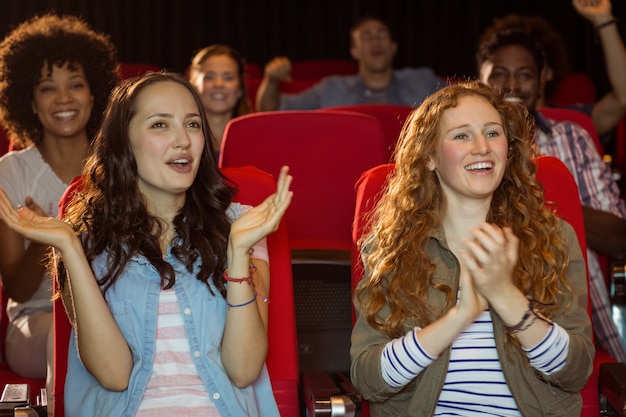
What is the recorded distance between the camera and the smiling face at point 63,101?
289 centimetres

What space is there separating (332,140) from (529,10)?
3.20 m

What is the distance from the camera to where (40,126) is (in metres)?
2.99

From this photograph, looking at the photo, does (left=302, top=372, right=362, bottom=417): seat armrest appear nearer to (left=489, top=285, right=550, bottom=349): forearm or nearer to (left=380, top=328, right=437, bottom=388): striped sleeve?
(left=380, top=328, right=437, bottom=388): striped sleeve

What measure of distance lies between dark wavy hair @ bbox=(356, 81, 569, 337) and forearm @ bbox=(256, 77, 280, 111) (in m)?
2.26

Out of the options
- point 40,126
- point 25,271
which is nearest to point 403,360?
point 25,271

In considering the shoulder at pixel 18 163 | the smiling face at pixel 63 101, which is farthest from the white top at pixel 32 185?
the smiling face at pixel 63 101

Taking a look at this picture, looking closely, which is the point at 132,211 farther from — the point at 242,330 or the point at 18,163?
the point at 18,163

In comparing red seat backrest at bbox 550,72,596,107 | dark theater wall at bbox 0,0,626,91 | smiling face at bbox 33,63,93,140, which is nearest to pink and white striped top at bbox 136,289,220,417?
smiling face at bbox 33,63,93,140

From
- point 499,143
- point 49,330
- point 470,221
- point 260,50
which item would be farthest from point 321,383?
point 260,50

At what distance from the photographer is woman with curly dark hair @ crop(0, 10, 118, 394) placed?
2605mm

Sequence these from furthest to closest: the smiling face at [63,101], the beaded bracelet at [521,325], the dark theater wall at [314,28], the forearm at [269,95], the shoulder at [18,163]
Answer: the dark theater wall at [314,28], the forearm at [269,95], the smiling face at [63,101], the shoulder at [18,163], the beaded bracelet at [521,325]

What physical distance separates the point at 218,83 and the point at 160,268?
6.31 ft

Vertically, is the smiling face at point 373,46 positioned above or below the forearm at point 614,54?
above

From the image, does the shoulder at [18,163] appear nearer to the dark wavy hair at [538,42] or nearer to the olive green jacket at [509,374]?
the olive green jacket at [509,374]
